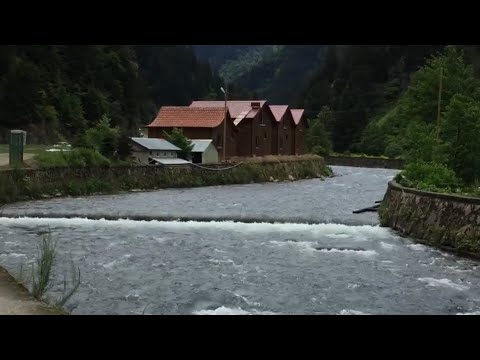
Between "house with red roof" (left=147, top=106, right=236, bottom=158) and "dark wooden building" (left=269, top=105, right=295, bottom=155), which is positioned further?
"dark wooden building" (left=269, top=105, right=295, bottom=155)

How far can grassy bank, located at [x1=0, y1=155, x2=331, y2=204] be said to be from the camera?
93.0 ft

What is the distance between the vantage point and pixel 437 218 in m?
17.7

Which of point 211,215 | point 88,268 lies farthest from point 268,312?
point 211,215

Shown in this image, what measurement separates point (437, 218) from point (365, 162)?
182 ft

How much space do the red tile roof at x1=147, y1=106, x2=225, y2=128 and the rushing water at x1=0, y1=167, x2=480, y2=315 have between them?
2192 centimetres

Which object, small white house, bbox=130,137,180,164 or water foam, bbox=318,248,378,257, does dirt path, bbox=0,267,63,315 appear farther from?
small white house, bbox=130,137,180,164

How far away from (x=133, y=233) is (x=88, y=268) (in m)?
5.21

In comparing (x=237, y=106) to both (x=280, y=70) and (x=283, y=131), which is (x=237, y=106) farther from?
(x=280, y=70)

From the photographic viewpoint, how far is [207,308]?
10281 mm

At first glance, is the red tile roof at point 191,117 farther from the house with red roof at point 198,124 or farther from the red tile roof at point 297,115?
the red tile roof at point 297,115

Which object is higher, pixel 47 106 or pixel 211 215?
pixel 47 106

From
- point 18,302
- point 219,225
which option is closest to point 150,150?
point 219,225

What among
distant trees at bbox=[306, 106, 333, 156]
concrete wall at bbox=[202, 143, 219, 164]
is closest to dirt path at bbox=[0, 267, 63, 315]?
concrete wall at bbox=[202, 143, 219, 164]
